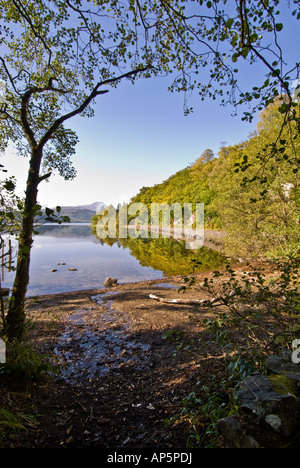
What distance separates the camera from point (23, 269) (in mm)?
5078

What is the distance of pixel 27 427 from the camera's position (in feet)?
9.52

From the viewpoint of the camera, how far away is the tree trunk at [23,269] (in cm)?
474

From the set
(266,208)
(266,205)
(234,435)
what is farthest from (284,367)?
(266,205)

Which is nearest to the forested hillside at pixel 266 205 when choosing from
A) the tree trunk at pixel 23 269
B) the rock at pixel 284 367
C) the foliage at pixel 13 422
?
the rock at pixel 284 367

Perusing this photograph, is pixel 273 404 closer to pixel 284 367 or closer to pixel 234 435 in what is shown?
pixel 234 435

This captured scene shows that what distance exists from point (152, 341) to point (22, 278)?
461cm

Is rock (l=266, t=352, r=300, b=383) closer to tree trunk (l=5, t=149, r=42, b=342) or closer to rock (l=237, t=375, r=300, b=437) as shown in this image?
rock (l=237, t=375, r=300, b=437)

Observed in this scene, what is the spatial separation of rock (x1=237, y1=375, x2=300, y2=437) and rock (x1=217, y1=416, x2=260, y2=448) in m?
0.16

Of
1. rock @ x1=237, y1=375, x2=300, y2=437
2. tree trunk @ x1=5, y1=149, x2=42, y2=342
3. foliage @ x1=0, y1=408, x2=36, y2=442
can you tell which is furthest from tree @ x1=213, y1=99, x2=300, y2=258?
foliage @ x1=0, y1=408, x2=36, y2=442

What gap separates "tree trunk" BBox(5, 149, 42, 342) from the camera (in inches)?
187

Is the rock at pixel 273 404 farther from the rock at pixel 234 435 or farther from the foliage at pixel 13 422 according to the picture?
the foliage at pixel 13 422

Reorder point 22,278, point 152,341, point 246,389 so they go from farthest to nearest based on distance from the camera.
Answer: point 152,341 → point 22,278 → point 246,389
